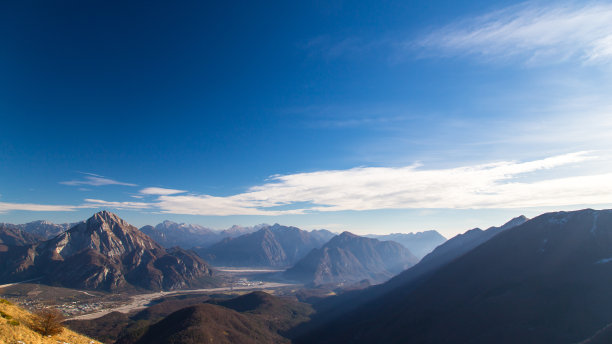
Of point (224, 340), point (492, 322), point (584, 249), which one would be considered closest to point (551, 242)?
point (584, 249)

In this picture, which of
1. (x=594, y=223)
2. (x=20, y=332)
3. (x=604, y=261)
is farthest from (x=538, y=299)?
(x=20, y=332)

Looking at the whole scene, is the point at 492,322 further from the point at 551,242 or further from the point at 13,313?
the point at 13,313

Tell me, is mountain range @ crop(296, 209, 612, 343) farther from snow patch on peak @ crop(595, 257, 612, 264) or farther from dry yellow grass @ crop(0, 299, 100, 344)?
dry yellow grass @ crop(0, 299, 100, 344)

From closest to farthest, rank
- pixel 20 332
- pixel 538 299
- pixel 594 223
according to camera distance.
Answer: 1. pixel 20 332
2. pixel 538 299
3. pixel 594 223

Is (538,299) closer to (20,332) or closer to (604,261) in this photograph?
(604,261)

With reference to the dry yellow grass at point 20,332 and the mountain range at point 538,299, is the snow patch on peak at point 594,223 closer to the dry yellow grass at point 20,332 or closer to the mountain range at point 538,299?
the mountain range at point 538,299

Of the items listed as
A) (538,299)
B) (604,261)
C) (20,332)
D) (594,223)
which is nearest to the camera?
(20,332)

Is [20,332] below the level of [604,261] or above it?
above

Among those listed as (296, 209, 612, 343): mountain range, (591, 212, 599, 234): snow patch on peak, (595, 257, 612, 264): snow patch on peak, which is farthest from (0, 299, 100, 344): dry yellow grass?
(591, 212, 599, 234): snow patch on peak

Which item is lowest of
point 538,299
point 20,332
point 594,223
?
point 538,299

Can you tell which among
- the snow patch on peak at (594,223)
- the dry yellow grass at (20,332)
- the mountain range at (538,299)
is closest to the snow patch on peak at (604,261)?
the mountain range at (538,299)
